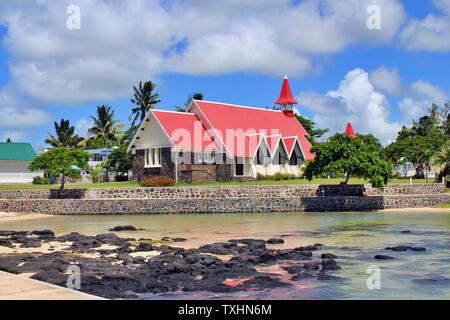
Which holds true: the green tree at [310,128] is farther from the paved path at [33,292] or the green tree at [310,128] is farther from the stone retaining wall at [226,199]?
the paved path at [33,292]

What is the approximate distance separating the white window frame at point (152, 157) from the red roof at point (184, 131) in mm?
2414

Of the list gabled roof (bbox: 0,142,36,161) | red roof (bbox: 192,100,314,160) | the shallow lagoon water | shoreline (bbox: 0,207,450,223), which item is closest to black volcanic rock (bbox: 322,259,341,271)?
the shallow lagoon water

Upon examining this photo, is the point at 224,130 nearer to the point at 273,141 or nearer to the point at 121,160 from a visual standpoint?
the point at 273,141

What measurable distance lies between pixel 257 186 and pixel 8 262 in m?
26.0

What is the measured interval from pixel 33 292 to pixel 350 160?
94.9ft

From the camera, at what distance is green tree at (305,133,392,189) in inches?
1430

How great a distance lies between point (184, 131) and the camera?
47812mm

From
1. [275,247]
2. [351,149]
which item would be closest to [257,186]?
[351,149]

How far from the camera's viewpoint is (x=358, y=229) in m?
26.4

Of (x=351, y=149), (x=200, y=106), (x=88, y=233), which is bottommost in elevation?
(x=88, y=233)

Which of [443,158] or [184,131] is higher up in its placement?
[184,131]

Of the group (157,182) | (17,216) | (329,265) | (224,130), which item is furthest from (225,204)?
(329,265)
